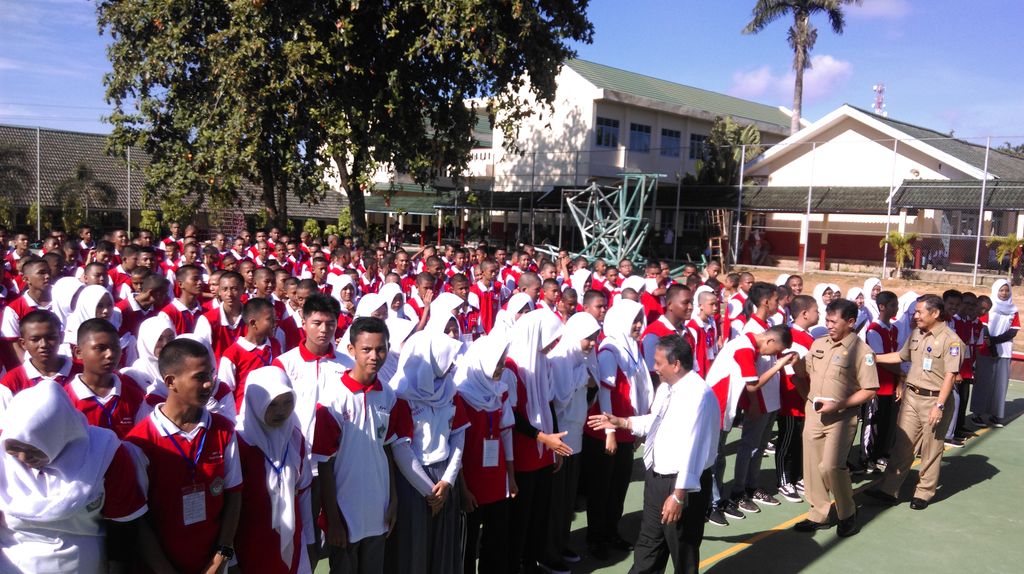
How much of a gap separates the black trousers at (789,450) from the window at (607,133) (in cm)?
2184

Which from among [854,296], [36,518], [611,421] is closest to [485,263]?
[854,296]

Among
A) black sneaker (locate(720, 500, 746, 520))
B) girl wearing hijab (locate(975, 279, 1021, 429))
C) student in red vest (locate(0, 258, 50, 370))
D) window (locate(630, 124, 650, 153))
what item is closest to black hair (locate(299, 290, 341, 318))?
student in red vest (locate(0, 258, 50, 370))

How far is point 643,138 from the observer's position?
93.3ft

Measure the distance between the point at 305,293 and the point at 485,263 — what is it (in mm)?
3408

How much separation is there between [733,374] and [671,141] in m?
25.9

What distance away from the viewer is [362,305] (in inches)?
227

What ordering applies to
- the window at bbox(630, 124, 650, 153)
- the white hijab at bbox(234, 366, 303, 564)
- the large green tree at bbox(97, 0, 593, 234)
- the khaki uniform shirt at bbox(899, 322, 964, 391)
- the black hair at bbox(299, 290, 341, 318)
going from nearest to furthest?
the white hijab at bbox(234, 366, 303, 564) → the black hair at bbox(299, 290, 341, 318) → the khaki uniform shirt at bbox(899, 322, 964, 391) → the large green tree at bbox(97, 0, 593, 234) → the window at bbox(630, 124, 650, 153)

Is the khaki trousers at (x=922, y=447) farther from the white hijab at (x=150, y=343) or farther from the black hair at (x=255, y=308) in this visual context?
the white hijab at (x=150, y=343)

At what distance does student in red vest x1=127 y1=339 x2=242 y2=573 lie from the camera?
260 cm

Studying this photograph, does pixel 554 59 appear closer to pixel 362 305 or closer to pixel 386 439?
pixel 362 305

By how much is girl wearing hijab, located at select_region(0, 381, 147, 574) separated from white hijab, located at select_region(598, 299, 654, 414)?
3107 millimetres

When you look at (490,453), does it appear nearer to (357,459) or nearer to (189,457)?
(357,459)

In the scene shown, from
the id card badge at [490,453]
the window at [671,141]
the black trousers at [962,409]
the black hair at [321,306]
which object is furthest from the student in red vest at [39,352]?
the window at [671,141]

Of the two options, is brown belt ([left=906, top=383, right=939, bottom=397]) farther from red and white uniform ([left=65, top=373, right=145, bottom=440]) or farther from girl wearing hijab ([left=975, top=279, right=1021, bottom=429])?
red and white uniform ([left=65, top=373, right=145, bottom=440])
